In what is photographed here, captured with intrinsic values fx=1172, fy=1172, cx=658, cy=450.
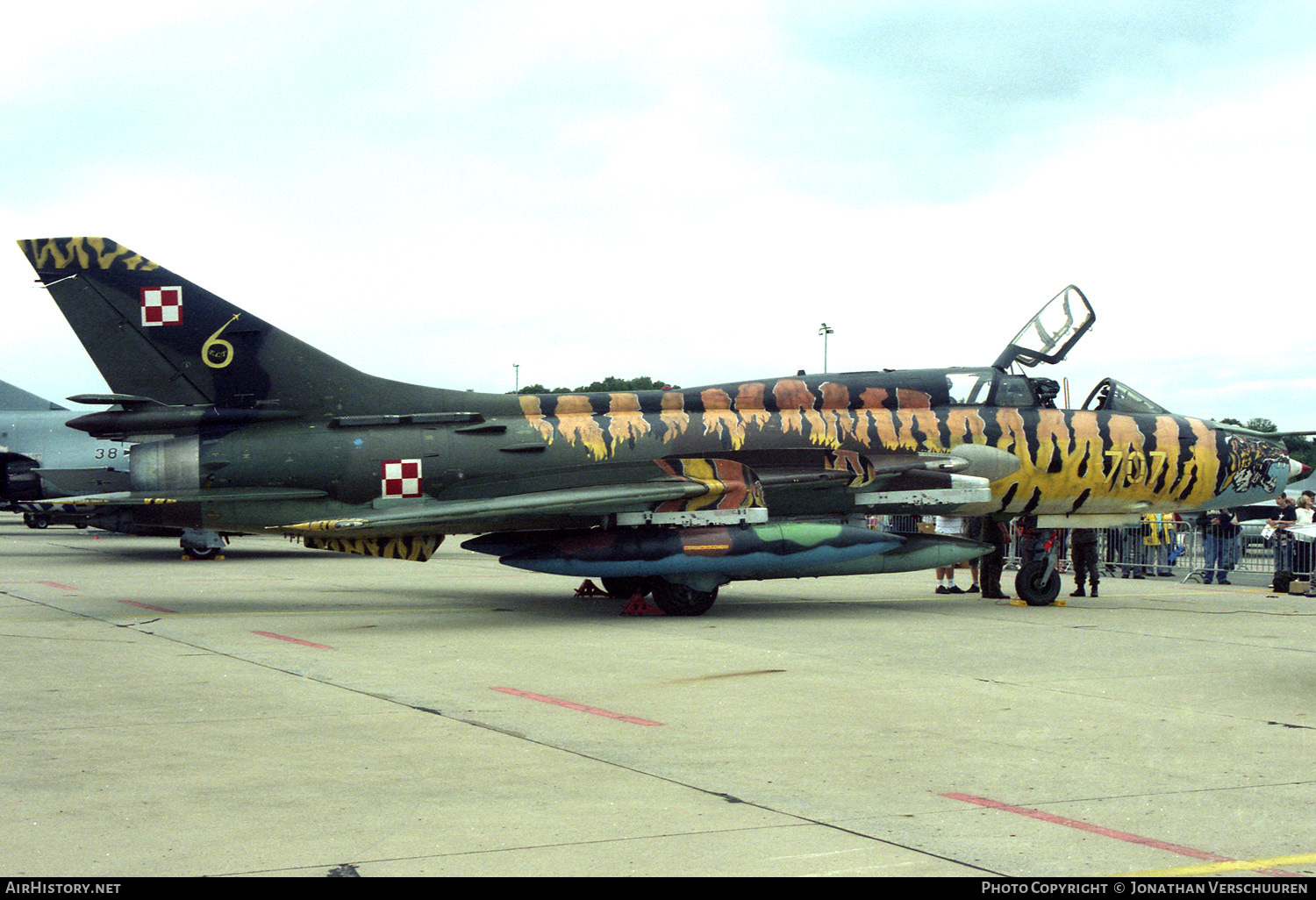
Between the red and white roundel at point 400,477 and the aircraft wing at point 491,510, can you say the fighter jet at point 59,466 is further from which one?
the aircraft wing at point 491,510

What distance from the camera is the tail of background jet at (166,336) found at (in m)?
14.1

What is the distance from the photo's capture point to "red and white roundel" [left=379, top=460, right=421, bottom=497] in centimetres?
1410

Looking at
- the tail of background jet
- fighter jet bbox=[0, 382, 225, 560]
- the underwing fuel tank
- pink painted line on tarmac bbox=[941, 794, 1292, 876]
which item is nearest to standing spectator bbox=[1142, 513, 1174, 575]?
the underwing fuel tank

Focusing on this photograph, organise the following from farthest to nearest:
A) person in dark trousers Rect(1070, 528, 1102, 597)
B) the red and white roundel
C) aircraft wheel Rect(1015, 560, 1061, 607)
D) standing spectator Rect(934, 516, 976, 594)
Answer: standing spectator Rect(934, 516, 976, 594), person in dark trousers Rect(1070, 528, 1102, 597), aircraft wheel Rect(1015, 560, 1061, 607), the red and white roundel

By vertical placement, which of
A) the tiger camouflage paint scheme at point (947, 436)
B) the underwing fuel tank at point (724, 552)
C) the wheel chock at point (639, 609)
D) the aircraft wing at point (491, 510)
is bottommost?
the wheel chock at point (639, 609)

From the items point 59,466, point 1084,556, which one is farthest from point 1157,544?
point 59,466

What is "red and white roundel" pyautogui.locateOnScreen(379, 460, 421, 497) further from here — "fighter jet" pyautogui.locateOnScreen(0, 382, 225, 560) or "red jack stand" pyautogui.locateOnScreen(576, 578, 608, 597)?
"fighter jet" pyautogui.locateOnScreen(0, 382, 225, 560)

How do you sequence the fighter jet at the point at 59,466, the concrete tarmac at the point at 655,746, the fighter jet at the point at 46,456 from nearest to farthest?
1. the concrete tarmac at the point at 655,746
2. the fighter jet at the point at 59,466
3. the fighter jet at the point at 46,456

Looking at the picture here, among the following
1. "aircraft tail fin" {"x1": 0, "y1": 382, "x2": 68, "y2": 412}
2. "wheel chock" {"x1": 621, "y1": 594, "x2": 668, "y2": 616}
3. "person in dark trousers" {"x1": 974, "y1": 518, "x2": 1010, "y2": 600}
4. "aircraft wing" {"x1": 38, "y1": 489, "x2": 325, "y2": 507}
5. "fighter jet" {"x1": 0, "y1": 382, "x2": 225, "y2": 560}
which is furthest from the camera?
"aircraft tail fin" {"x1": 0, "y1": 382, "x2": 68, "y2": 412}

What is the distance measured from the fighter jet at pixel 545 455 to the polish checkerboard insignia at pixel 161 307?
3 cm

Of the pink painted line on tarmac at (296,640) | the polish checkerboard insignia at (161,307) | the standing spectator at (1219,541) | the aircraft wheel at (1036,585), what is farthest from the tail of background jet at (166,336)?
the standing spectator at (1219,541)

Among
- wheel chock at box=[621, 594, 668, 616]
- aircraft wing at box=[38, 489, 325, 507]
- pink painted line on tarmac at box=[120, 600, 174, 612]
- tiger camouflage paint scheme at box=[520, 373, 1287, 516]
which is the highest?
tiger camouflage paint scheme at box=[520, 373, 1287, 516]

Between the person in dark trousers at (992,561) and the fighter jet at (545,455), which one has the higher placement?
the fighter jet at (545,455)

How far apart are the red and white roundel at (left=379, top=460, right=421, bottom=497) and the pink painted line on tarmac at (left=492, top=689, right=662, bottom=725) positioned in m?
5.73
